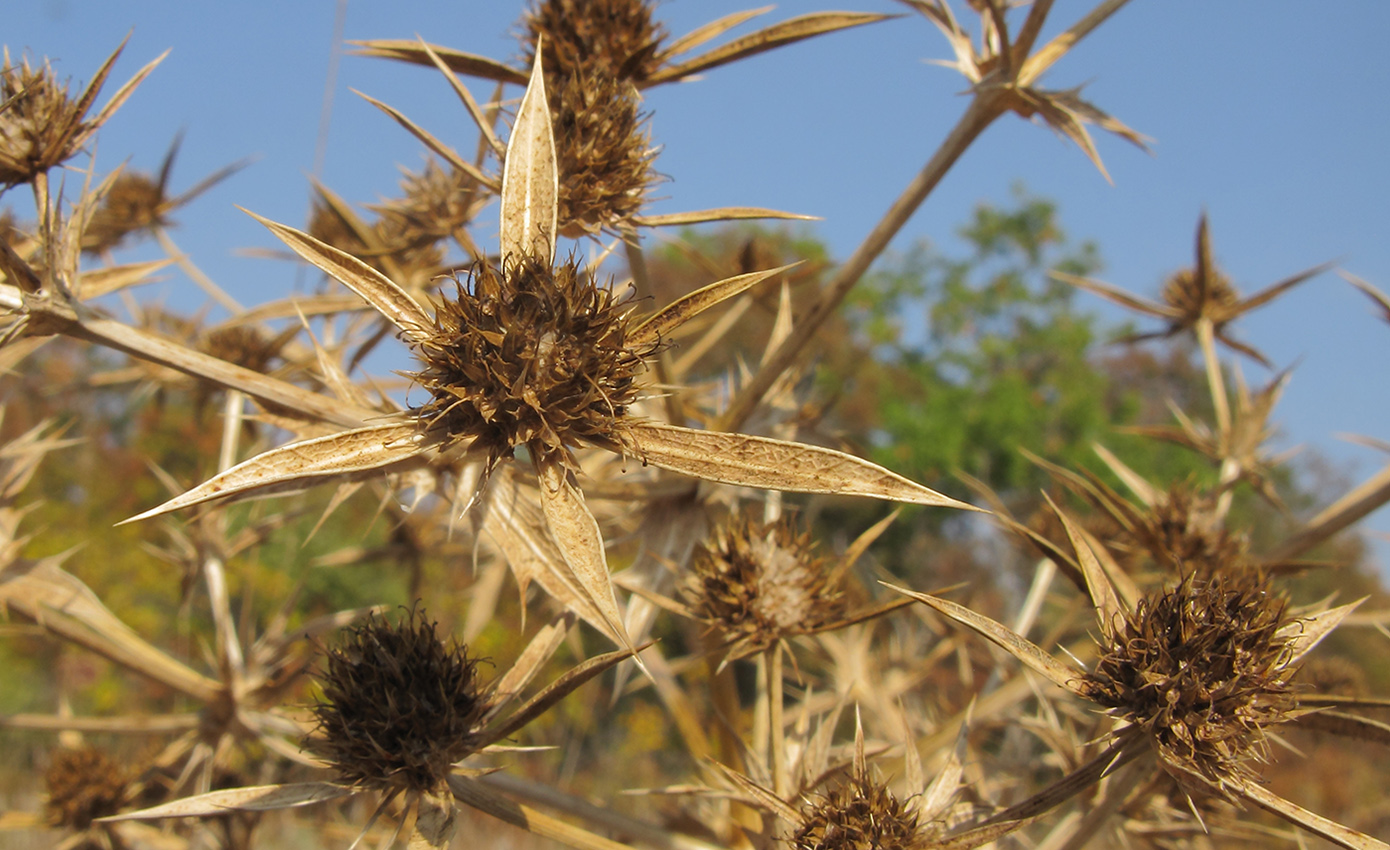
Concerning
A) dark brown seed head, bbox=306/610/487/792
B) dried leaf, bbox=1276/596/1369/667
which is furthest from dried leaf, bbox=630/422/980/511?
dried leaf, bbox=1276/596/1369/667

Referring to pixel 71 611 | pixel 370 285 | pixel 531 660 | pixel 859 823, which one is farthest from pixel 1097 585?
pixel 71 611

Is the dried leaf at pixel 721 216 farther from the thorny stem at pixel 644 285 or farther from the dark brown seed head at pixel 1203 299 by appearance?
the dark brown seed head at pixel 1203 299

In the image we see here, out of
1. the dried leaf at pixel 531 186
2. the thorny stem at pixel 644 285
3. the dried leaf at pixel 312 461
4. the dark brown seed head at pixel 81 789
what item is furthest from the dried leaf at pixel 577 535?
the dark brown seed head at pixel 81 789

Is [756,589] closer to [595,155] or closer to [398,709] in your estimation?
[398,709]

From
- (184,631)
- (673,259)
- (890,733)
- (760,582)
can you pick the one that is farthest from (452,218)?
(673,259)

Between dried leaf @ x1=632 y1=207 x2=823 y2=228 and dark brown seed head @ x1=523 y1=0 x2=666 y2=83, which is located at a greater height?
dark brown seed head @ x1=523 y1=0 x2=666 y2=83

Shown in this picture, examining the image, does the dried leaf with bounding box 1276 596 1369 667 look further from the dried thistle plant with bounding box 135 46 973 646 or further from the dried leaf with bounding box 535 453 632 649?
the dried leaf with bounding box 535 453 632 649
